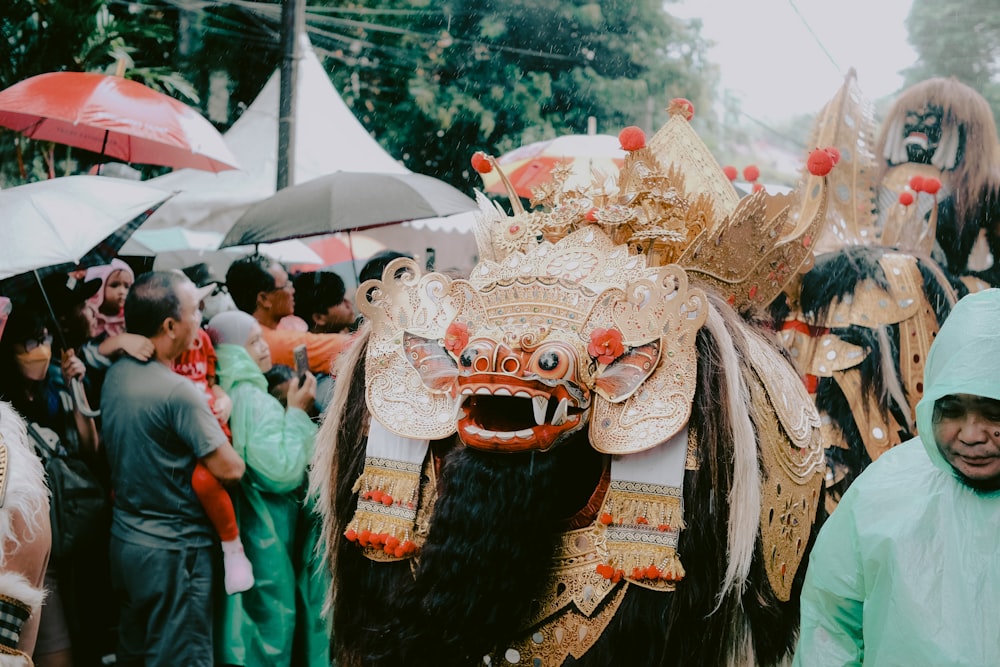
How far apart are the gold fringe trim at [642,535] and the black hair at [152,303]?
2014 millimetres

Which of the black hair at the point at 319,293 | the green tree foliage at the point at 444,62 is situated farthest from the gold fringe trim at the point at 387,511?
the green tree foliage at the point at 444,62

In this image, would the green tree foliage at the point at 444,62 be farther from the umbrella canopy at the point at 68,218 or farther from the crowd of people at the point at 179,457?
the umbrella canopy at the point at 68,218

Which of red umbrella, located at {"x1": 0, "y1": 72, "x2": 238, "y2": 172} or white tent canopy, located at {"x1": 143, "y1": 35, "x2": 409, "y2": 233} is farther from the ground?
red umbrella, located at {"x1": 0, "y1": 72, "x2": 238, "y2": 172}

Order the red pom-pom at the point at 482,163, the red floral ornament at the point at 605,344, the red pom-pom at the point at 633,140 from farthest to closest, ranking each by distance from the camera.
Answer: the red pom-pom at the point at 482,163
the red pom-pom at the point at 633,140
the red floral ornament at the point at 605,344

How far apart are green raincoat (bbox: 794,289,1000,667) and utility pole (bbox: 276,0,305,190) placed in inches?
253

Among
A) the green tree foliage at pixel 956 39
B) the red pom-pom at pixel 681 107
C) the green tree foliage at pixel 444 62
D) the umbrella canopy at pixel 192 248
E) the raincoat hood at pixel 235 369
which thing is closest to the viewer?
the red pom-pom at pixel 681 107

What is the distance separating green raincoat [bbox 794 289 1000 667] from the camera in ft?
6.57

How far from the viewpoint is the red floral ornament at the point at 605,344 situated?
2525 millimetres

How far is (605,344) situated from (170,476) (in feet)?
→ 6.81

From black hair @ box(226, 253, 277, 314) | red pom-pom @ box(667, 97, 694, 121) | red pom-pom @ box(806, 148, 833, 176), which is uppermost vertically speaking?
red pom-pom @ box(667, 97, 694, 121)

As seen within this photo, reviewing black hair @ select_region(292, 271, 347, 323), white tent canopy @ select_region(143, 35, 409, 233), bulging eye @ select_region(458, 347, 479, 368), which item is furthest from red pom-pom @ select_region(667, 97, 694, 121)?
white tent canopy @ select_region(143, 35, 409, 233)

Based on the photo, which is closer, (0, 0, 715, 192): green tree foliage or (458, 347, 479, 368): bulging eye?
(458, 347, 479, 368): bulging eye

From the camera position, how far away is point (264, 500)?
13.7ft

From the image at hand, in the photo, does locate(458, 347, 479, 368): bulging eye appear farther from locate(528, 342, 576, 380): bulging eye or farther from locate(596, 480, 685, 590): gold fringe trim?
locate(596, 480, 685, 590): gold fringe trim
